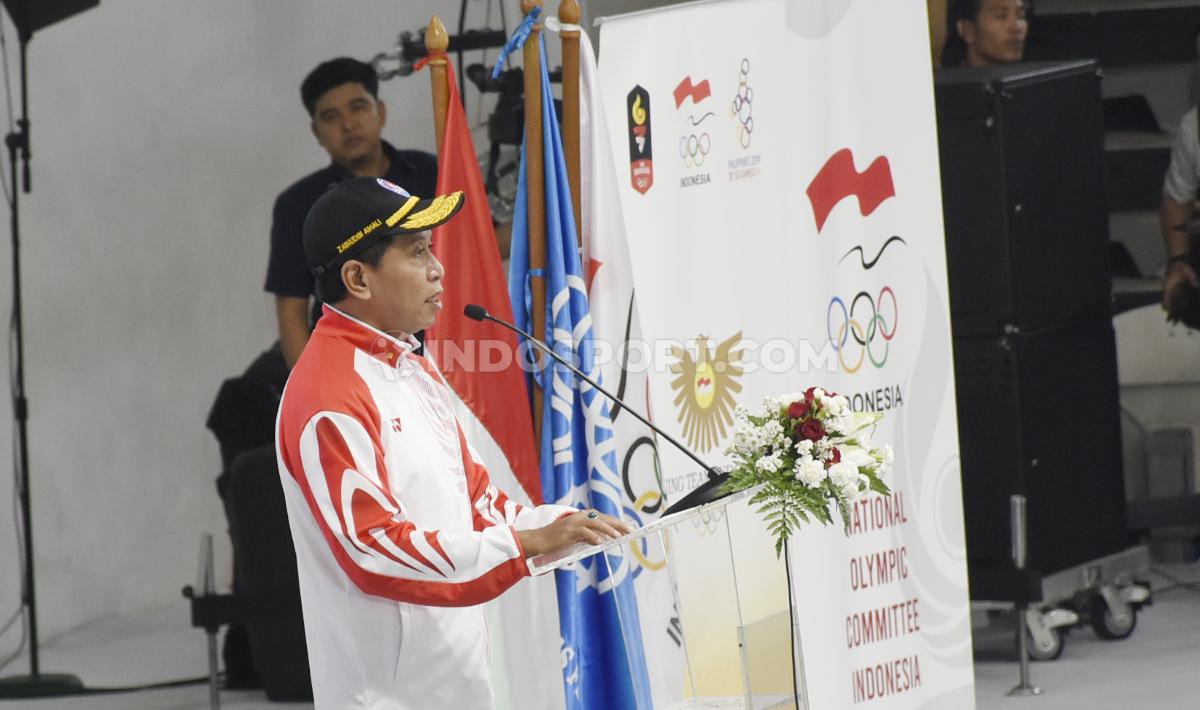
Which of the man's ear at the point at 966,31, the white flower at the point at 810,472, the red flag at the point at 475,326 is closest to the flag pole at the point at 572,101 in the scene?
the red flag at the point at 475,326

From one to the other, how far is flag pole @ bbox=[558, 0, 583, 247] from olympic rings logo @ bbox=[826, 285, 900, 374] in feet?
2.41

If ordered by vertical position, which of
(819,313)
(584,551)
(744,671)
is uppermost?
(819,313)

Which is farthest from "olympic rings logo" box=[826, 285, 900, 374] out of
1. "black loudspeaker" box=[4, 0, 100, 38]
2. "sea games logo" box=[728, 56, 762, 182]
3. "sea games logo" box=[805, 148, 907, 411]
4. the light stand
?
"black loudspeaker" box=[4, 0, 100, 38]

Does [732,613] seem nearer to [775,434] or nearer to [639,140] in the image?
[775,434]

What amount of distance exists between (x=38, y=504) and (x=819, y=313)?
3.13 metres

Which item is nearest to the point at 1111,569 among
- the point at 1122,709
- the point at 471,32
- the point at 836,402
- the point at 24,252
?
the point at 1122,709

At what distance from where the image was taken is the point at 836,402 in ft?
7.58

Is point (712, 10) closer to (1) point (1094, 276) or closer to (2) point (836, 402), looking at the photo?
(2) point (836, 402)

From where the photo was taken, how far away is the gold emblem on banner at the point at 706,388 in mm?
3414

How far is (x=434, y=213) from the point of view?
2154 mm

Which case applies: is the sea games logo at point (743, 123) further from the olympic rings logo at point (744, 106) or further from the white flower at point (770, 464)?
the white flower at point (770, 464)

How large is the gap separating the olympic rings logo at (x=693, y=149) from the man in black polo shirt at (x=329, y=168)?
1105 mm

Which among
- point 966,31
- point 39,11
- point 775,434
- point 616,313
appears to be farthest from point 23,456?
point 775,434

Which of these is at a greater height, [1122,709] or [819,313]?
[819,313]
